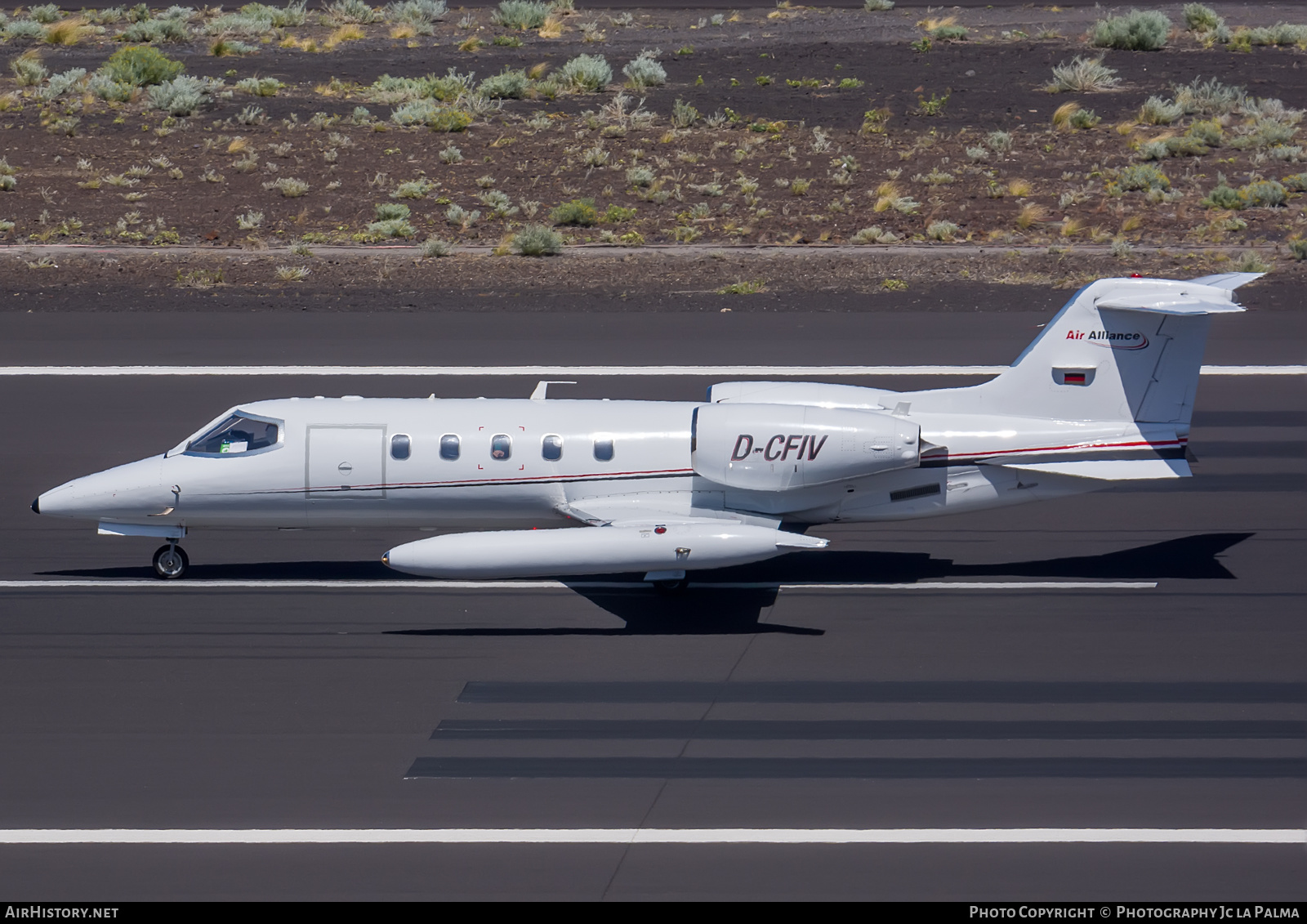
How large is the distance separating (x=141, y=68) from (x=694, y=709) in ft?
157

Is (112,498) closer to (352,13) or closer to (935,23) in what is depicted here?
(935,23)

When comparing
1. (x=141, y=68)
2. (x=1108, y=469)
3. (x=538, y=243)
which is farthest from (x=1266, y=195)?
(x=141, y=68)

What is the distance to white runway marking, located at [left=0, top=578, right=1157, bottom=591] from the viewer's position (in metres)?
17.3

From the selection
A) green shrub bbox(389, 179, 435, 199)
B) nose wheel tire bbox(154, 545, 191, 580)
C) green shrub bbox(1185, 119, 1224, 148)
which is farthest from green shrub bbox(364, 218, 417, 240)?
green shrub bbox(1185, 119, 1224, 148)

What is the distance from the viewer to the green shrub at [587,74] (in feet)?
Answer: 180

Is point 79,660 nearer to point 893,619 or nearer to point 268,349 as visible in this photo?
point 893,619

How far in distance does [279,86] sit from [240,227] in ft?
54.1

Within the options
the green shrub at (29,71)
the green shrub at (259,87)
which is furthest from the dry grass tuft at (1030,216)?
the green shrub at (29,71)

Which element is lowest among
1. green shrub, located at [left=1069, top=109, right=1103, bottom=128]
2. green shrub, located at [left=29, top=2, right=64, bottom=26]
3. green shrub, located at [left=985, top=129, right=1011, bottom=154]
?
green shrub, located at [left=985, top=129, right=1011, bottom=154]

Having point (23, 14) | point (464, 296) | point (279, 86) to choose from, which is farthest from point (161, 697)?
point (23, 14)

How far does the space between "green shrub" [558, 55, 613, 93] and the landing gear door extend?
40.2 m

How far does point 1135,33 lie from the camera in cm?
6131

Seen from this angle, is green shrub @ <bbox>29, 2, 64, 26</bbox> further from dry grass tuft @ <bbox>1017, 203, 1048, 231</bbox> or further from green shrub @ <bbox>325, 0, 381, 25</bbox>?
dry grass tuft @ <bbox>1017, 203, 1048, 231</bbox>

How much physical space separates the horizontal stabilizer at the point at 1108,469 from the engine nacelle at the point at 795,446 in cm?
157
